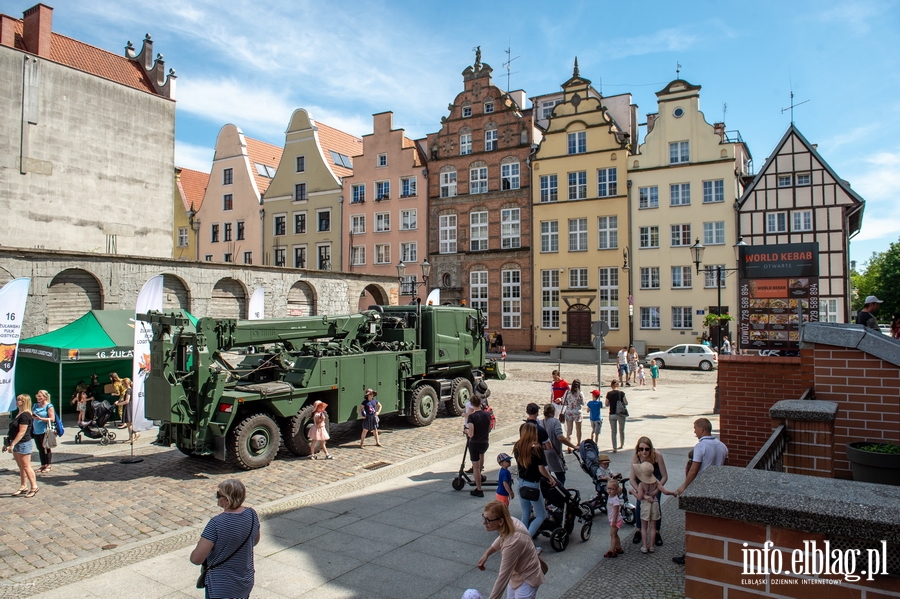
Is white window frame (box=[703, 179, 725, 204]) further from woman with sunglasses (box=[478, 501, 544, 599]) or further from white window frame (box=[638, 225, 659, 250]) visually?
woman with sunglasses (box=[478, 501, 544, 599])

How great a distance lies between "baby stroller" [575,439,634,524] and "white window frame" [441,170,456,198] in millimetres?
36685

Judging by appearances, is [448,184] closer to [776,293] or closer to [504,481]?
[776,293]

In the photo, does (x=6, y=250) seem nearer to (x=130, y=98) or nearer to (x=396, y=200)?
(x=130, y=98)

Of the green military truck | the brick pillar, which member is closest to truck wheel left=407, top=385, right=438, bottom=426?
the green military truck

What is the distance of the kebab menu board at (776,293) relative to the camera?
36.4ft

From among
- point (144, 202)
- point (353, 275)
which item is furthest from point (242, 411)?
point (144, 202)

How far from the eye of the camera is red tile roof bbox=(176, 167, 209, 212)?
54781mm

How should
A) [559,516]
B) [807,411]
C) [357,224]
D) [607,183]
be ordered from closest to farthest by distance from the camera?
[807,411], [559,516], [607,183], [357,224]

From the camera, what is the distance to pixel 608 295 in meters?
39.2

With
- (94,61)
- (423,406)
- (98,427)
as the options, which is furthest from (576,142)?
(98,427)

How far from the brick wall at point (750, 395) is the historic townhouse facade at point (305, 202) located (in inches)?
1635

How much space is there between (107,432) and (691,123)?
34736mm

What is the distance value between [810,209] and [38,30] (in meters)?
37.8

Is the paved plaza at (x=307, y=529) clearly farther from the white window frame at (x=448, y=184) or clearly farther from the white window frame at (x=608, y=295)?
the white window frame at (x=448, y=184)
